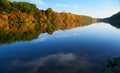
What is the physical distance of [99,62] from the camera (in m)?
25.2

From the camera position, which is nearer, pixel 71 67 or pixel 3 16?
pixel 71 67

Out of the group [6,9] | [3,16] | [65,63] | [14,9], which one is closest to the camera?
[65,63]

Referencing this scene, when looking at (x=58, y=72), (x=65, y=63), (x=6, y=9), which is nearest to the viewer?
(x=58, y=72)

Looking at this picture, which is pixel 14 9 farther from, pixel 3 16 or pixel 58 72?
pixel 58 72

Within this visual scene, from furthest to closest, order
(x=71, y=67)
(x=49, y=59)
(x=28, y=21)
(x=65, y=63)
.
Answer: (x=28, y=21), (x=49, y=59), (x=65, y=63), (x=71, y=67)

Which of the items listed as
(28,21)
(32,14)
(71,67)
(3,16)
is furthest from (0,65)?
(32,14)

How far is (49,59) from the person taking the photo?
27266 mm

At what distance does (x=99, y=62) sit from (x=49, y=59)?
6442mm

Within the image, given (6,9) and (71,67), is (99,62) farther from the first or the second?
(6,9)

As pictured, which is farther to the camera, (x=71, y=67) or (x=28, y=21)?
(x=28, y=21)

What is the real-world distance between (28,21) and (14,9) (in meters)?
12.6

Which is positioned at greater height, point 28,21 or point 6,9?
point 6,9

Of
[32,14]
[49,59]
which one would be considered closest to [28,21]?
[32,14]

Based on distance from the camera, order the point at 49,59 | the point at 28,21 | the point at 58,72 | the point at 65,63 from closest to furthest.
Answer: the point at 58,72
the point at 65,63
the point at 49,59
the point at 28,21
